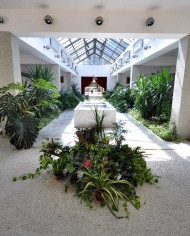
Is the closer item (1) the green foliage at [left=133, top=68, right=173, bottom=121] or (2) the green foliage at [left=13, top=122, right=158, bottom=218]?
(2) the green foliage at [left=13, top=122, right=158, bottom=218]

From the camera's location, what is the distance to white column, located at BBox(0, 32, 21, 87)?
3.75 m

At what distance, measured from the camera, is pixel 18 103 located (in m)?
3.39

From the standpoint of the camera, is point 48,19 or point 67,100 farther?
point 67,100

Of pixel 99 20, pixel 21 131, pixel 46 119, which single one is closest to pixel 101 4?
pixel 99 20

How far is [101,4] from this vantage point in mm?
3328

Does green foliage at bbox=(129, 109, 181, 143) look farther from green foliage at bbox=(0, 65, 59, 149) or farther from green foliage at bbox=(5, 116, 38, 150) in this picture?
green foliage at bbox=(5, 116, 38, 150)

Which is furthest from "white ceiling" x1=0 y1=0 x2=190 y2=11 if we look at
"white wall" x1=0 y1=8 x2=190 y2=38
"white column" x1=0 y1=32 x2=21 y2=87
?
"white column" x1=0 y1=32 x2=21 y2=87

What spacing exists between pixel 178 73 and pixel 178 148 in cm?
183

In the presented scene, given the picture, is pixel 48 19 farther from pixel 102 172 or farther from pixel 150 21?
pixel 102 172

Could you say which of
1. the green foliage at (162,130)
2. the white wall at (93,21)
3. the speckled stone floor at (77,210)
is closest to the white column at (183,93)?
the green foliage at (162,130)

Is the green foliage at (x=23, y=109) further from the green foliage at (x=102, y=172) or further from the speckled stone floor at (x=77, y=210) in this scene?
the green foliage at (x=102, y=172)

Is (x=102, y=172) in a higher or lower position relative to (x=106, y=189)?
higher

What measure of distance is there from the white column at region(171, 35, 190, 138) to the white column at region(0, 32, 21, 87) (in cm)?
389

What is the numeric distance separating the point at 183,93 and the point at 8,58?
4127mm
